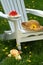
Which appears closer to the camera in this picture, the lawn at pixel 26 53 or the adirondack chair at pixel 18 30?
the lawn at pixel 26 53

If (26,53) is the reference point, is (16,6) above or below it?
above

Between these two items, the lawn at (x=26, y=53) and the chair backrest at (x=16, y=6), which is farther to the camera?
the chair backrest at (x=16, y=6)

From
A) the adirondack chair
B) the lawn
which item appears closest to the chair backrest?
the adirondack chair

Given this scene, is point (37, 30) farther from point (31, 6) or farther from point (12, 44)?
point (31, 6)

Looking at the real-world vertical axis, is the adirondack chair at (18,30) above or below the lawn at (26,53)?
above

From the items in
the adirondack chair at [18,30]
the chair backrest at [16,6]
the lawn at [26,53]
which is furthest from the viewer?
the chair backrest at [16,6]

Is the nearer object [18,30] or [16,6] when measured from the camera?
[18,30]

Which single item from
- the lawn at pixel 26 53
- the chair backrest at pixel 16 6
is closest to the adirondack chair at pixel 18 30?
the chair backrest at pixel 16 6

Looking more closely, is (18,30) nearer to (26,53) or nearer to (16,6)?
(26,53)

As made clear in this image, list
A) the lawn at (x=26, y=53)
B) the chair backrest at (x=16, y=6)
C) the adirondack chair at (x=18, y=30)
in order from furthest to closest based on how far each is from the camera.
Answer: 1. the chair backrest at (x=16, y=6)
2. the adirondack chair at (x=18, y=30)
3. the lawn at (x=26, y=53)

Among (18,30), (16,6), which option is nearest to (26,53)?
(18,30)

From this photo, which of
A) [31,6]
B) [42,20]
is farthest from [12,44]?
[31,6]

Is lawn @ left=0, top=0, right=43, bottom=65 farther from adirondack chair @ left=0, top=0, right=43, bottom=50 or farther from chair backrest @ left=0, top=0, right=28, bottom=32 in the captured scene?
chair backrest @ left=0, top=0, right=28, bottom=32

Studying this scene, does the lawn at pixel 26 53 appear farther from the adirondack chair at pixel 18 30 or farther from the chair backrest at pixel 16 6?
the chair backrest at pixel 16 6
